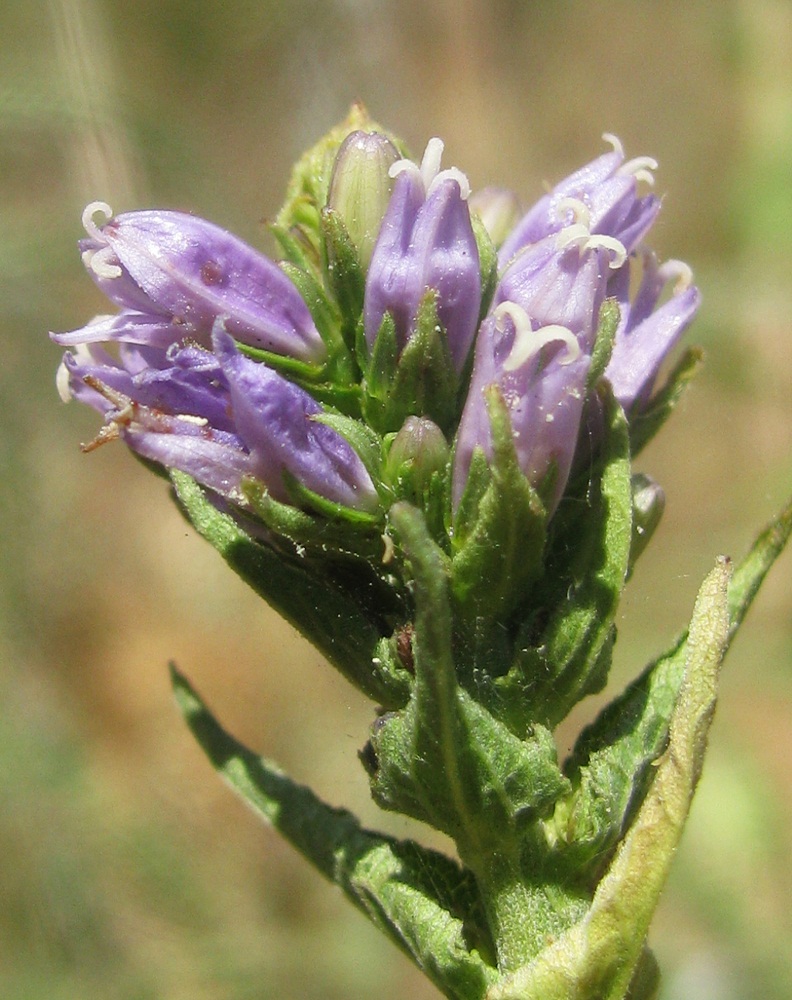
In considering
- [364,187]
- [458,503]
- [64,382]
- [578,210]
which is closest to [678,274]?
[578,210]

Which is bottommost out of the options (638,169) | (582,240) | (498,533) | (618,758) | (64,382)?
(618,758)

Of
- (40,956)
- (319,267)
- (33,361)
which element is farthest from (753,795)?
(319,267)

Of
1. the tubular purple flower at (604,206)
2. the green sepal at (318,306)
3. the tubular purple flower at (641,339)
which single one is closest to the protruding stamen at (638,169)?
the tubular purple flower at (604,206)

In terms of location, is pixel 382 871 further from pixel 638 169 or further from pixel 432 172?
pixel 638 169

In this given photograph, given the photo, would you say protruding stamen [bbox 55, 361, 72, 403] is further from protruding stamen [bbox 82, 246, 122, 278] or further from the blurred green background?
the blurred green background

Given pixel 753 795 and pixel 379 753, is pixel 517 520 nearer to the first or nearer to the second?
pixel 379 753
